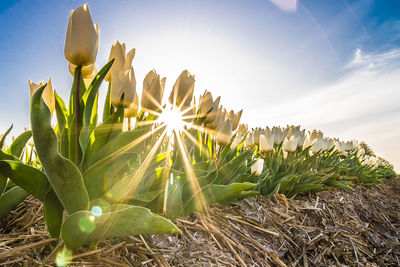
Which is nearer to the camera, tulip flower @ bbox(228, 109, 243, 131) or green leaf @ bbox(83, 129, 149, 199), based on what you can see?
green leaf @ bbox(83, 129, 149, 199)

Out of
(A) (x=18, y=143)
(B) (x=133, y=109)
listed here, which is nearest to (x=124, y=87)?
(B) (x=133, y=109)

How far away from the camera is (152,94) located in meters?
1.02

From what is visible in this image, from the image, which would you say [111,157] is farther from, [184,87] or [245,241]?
[245,241]

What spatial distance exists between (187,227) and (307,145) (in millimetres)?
2370

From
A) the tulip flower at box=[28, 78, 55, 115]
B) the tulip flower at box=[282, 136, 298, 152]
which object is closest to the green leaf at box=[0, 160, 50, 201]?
the tulip flower at box=[28, 78, 55, 115]

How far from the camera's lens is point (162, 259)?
0.95 metres

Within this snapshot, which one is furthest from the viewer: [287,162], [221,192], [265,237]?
[287,162]

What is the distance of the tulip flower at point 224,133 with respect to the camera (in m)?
1.49

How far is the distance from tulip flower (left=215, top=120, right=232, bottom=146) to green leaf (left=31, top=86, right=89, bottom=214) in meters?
0.85

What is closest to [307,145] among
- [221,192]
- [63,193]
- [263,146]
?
[263,146]

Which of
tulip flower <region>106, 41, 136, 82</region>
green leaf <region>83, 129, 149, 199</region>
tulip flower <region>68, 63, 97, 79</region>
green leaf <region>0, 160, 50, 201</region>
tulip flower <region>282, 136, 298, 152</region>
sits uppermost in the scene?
tulip flower <region>106, 41, 136, 82</region>

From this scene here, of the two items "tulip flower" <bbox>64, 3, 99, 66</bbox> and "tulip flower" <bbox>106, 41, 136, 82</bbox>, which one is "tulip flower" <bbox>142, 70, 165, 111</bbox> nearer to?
"tulip flower" <bbox>106, 41, 136, 82</bbox>

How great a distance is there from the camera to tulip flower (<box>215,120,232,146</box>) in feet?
4.89

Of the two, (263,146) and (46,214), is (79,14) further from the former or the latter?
(263,146)
